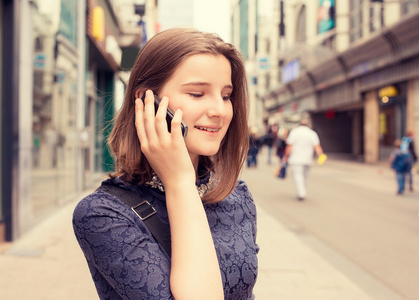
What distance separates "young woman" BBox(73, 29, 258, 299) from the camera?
1.20 metres

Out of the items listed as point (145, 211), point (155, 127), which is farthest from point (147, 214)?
point (155, 127)

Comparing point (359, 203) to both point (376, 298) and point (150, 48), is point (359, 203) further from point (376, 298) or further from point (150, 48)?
point (150, 48)

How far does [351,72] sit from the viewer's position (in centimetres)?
2625

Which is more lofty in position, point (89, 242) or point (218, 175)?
point (218, 175)

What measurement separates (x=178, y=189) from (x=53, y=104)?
7862 millimetres

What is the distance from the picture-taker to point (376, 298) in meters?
4.28

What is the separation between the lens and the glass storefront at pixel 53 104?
7301 millimetres

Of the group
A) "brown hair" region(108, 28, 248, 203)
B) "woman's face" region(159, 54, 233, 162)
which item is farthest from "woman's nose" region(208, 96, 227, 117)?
"brown hair" region(108, 28, 248, 203)

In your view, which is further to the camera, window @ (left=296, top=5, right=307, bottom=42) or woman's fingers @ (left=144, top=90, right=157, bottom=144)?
window @ (left=296, top=5, right=307, bottom=42)

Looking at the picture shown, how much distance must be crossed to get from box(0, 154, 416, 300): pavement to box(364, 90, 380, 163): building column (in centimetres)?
1952

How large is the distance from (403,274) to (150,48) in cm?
470

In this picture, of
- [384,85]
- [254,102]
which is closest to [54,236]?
[384,85]

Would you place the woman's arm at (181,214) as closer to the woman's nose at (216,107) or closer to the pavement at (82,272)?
the woman's nose at (216,107)

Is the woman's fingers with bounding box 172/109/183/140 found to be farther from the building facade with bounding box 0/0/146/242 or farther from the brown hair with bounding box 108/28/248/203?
the building facade with bounding box 0/0/146/242
